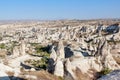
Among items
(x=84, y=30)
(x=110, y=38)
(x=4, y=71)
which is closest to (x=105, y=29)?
(x=84, y=30)

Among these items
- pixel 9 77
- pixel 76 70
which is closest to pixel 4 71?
pixel 9 77

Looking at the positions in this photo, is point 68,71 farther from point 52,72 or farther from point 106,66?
point 106,66

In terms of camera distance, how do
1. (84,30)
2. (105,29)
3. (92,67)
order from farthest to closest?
(84,30) → (105,29) → (92,67)

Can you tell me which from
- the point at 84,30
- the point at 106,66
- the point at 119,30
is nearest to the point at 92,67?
the point at 106,66

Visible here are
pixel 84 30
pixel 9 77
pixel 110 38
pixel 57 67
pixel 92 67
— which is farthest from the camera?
pixel 84 30

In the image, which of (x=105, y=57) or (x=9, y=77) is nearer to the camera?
(x=9, y=77)

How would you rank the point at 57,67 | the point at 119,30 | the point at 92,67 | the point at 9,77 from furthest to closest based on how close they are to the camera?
the point at 119,30, the point at 92,67, the point at 57,67, the point at 9,77

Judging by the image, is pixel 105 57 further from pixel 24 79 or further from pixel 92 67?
pixel 24 79

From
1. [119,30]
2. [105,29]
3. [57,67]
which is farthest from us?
[105,29]

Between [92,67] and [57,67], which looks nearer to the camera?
[57,67]
